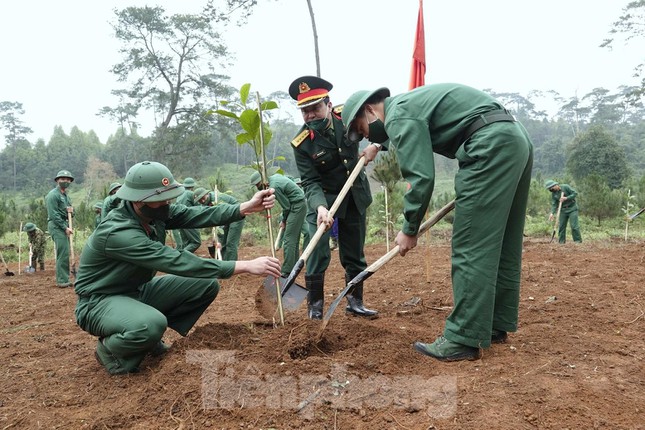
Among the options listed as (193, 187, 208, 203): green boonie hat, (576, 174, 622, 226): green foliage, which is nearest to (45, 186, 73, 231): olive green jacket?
(193, 187, 208, 203): green boonie hat

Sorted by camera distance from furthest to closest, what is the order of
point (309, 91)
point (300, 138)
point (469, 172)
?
point (300, 138) → point (309, 91) → point (469, 172)

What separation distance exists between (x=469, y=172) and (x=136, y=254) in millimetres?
1896

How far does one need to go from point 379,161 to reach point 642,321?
25.9ft

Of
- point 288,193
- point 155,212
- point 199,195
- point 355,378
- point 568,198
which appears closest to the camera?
point 355,378

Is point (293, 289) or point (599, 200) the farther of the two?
point (599, 200)

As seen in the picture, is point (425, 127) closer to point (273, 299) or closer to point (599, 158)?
point (273, 299)

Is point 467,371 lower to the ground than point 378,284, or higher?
higher

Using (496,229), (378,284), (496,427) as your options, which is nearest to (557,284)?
(378,284)

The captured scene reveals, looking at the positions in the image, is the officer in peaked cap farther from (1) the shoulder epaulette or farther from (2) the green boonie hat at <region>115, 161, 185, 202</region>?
(2) the green boonie hat at <region>115, 161, 185, 202</region>

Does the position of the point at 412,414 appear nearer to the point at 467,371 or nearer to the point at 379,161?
the point at 467,371

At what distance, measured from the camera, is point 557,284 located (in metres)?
4.69

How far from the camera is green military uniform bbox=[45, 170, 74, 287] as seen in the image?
7965mm

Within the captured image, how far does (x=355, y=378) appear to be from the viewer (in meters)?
2.32


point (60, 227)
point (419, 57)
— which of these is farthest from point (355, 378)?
point (60, 227)
